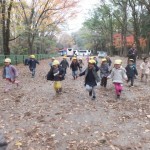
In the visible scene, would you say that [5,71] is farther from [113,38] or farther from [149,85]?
[113,38]

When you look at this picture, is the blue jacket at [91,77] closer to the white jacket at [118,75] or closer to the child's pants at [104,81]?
the white jacket at [118,75]

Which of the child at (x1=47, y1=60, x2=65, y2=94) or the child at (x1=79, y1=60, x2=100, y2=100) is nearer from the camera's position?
the child at (x1=79, y1=60, x2=100, y2=100)

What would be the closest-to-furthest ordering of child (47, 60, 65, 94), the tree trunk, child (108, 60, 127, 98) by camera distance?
child (108, 60, 127, 98) → child (47, 60, 65, 94) → the tree trunk

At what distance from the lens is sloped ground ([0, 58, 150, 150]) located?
7027 millimetres

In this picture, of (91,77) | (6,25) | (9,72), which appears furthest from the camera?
(6,25)

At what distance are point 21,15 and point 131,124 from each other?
30139mm

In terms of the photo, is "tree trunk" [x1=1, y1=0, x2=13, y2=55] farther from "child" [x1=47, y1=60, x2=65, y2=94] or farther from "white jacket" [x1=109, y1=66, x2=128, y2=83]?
"white jacket" [x1=109, y1=66, x2=128, y2=83]

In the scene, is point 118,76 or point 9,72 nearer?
point 118,76

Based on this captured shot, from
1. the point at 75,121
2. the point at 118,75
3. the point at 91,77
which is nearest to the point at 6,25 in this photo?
the point at 118,75

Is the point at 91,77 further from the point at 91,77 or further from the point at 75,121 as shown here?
the point at 75,121

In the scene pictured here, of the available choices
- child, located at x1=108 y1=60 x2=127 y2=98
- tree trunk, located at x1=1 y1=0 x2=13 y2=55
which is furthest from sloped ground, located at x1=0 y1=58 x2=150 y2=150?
tree trunk, located at x1=1 y1=0 x2=13 y2=55

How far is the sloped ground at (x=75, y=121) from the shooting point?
7027 mm

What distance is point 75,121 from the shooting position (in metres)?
8.68

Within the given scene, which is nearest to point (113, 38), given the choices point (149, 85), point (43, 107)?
point (149, 85)
